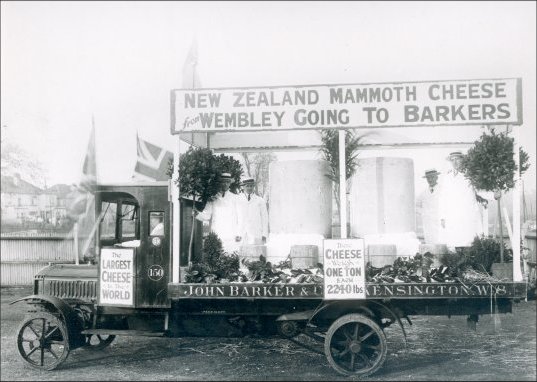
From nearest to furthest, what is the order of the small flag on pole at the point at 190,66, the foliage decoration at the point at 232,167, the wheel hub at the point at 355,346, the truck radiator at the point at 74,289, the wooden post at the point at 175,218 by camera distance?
1. the wheel hub at the point at 355,346
2. the wooden post at the point at 175,218
3. the foliage decoration at the point at 232,167
4. the truck radiator at the point at 74,289
5. the small flag on pole at the point at 190,66

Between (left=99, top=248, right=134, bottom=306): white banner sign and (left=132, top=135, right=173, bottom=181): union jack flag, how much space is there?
8.39 meters

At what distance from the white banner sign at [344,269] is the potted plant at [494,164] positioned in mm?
1444

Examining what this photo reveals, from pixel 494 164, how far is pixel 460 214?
101 cm

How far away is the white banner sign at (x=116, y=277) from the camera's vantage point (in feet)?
19.0

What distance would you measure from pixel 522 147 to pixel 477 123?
896 millimetres

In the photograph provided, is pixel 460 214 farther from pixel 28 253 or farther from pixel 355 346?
pixel 28 253

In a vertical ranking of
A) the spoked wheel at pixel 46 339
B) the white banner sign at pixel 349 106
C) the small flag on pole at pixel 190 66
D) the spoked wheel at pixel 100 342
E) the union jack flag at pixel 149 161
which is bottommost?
the spoked wheel at pixel 100 342

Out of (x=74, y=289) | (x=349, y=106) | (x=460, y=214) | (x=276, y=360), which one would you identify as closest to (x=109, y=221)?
(x=74, y=289)

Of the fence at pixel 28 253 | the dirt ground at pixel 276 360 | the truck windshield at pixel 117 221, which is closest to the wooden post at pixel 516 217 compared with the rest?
the dirt ground at pixel 276 360

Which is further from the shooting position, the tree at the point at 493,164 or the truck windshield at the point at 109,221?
the truck windshield at the point at 109,221

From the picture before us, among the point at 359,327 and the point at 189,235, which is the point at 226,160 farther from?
the point at 359,327

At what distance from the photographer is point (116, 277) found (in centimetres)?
583

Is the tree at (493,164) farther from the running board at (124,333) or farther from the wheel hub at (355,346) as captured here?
the running board at (124,333)

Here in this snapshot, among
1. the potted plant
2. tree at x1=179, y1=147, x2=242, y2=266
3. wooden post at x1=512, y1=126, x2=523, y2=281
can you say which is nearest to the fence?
tree at x1=179, y1=147, x2=242, y2=266
